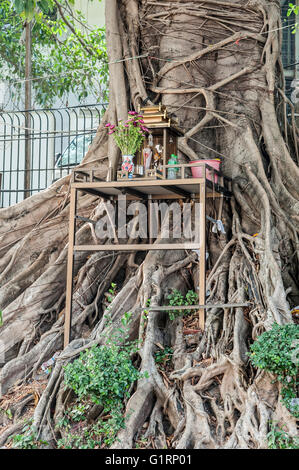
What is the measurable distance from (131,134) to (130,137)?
0.02 m

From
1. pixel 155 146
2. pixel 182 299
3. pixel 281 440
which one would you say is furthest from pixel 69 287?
pixel 281 440

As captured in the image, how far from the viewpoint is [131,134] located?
15.8 ft

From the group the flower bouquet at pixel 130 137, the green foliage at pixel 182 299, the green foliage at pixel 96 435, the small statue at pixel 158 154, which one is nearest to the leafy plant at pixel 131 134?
the flower bouquet at pixel 130 137

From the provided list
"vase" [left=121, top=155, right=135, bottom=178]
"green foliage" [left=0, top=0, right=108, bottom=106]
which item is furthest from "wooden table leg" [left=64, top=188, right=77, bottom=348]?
"green foliage" [left=0, top=0, right=108, bottom=106]

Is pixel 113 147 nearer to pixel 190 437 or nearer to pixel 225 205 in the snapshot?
pixel 225 205

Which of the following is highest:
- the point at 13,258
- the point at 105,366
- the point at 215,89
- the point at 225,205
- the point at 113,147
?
the point at 215,89

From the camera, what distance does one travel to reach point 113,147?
221 inches

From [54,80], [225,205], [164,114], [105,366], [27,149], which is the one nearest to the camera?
[105,366]

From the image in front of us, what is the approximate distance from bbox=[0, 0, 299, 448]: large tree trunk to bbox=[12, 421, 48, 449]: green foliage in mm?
101

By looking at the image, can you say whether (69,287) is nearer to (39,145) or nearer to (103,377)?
(103,377)

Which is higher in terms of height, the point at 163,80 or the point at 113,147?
the point at 163,80

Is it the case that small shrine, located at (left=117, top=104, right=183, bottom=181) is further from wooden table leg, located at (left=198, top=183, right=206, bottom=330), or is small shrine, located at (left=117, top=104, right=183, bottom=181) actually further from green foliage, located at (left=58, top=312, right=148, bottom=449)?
green foliage, located at (left=58, top=312, right=148, bottom=449)
